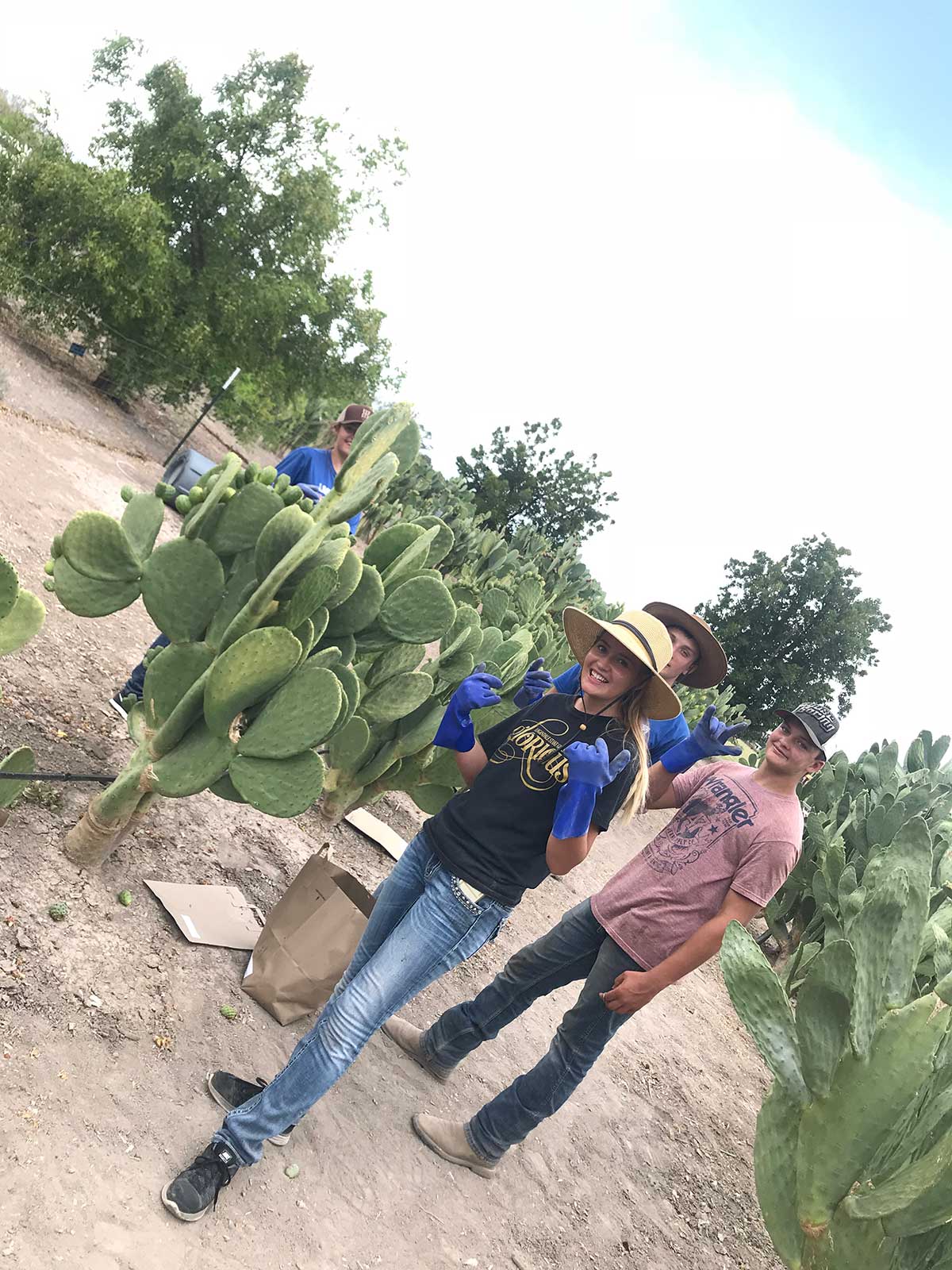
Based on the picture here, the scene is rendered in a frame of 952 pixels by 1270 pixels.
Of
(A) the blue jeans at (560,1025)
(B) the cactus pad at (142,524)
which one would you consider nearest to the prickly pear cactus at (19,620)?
(B) the cactus pad at (142,524)

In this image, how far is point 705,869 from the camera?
7.43 ft

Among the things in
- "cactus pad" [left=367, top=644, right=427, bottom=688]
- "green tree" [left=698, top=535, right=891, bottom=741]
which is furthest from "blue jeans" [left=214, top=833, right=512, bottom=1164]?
"green tree" [left=698, top=535, right=891, bottom=741]

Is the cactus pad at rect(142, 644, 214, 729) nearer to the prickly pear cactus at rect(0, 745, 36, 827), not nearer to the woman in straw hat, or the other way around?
the prickly pear cactus at rect(0, 745, 36, 827)

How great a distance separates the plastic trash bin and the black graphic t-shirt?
25.8ft

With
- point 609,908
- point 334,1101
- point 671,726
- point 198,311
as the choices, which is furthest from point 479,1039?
point 198,311

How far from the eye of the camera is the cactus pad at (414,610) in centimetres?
270

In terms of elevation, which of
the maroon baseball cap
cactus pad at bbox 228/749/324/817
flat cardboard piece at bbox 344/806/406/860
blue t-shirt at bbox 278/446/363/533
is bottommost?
flat cardboard piece at bbox 344/806/406/860

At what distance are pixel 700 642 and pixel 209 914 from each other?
179cm

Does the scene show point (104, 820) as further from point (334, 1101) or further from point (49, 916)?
point (334, 1101)

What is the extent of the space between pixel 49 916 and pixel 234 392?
47.4ft

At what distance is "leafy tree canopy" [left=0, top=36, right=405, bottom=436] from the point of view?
1244 centimetres

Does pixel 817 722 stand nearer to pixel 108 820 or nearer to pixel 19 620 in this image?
pixel 108 820

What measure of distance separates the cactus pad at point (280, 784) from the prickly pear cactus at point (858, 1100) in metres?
1.09

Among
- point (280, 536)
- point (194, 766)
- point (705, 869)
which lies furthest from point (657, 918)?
point (280, 536)
